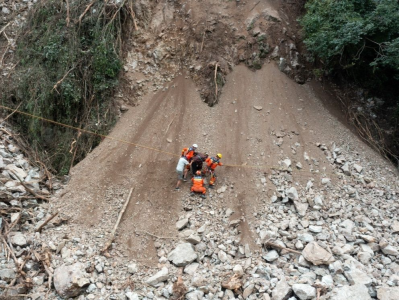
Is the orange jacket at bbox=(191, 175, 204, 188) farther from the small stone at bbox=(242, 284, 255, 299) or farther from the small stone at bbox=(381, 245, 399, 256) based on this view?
the small stone at bbox=(381, 245, 399, 256)

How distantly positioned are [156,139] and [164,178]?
5.12ft

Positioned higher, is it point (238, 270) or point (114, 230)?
point (238, 270)

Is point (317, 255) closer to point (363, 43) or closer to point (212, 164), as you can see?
point (212, 164)

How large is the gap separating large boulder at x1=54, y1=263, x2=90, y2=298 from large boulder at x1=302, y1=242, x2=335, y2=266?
4.86 m

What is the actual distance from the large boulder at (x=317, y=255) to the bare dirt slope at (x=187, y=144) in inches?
52.7

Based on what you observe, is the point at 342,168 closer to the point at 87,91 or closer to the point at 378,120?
the point at 378,120

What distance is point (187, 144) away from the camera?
1034 centimetres

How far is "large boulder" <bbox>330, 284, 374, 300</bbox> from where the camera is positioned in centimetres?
656

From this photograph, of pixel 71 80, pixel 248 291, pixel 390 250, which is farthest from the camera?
pixel 71 80

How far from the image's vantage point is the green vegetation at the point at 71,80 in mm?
11258

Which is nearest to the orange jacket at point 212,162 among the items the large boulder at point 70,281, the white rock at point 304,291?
the white rock at point 304,291

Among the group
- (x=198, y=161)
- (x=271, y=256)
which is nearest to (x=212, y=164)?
(x=198, y=161)

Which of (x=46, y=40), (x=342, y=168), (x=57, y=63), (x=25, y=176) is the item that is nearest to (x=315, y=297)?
(x=342, y=168)

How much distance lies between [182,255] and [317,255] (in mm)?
2995
